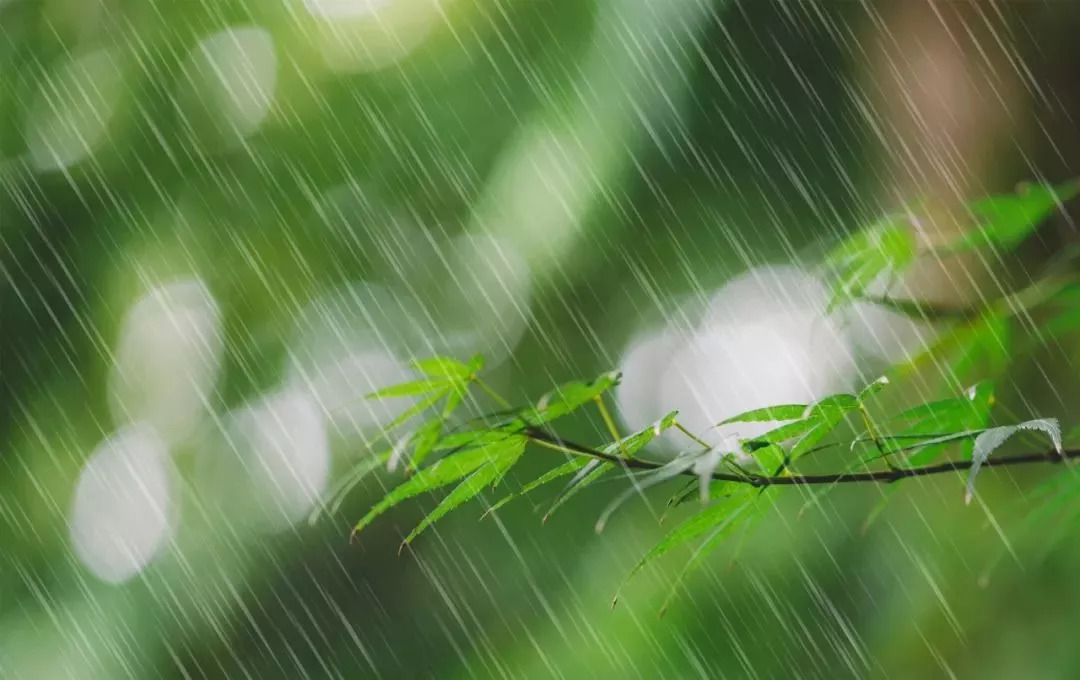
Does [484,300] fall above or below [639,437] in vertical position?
above

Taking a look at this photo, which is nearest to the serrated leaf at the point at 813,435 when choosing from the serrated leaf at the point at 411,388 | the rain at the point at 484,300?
the serrated leaf at the point at 411,388

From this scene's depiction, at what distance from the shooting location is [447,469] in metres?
0.53

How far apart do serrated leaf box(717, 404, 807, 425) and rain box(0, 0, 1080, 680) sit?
117 cm

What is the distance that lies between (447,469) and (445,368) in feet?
0.23

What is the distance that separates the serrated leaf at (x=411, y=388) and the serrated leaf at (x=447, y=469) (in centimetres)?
5

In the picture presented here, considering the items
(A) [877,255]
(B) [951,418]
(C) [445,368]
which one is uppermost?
(C) [445,368]

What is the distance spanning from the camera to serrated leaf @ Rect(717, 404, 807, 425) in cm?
54

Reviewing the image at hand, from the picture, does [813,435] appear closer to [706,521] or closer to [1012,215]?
[706,521]

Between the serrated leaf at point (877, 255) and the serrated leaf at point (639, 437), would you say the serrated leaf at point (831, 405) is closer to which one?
the serrated leaf at point (639, 437)

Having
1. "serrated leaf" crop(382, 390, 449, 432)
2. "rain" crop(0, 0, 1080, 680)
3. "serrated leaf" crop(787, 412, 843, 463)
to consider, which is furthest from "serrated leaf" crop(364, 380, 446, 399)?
"rain" crop(0, 0, 1080, 680)

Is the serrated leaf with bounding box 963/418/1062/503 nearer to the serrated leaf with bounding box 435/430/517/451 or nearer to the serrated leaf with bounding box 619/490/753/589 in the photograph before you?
the serrated leaf with bounding box 619/490/753/589

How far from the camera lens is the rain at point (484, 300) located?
69.3 inches

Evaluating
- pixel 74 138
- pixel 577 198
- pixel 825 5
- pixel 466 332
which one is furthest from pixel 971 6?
pixel 74 138

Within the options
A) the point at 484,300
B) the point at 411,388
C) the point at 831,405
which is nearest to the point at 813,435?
the point at 831,405
